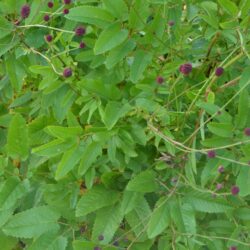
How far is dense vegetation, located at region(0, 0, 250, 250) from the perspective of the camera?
850mm

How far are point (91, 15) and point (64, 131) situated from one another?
19 centimetres

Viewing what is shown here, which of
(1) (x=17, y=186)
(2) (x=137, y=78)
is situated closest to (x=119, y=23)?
(2) (x=137, y=78)

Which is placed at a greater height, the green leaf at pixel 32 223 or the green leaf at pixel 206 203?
the green leaf at pixel 206 203

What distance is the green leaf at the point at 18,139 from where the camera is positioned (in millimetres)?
958

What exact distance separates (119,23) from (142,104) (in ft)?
0.46

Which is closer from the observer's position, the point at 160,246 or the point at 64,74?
the point at 64,74

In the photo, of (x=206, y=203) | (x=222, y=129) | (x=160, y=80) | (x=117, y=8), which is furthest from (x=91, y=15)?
(x=206, y=203)

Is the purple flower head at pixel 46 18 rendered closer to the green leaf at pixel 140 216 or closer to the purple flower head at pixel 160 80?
the purple flower head at pixel 160 80

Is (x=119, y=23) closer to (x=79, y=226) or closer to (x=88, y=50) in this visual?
(x=88, y=50)

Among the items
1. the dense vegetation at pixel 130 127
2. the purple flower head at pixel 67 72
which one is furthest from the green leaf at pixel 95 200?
the purple flower head at pixel 67 72

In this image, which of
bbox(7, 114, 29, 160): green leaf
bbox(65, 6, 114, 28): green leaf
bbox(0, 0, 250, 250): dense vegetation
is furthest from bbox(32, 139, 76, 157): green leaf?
bbox(65, 6, 114, 28): green leaf

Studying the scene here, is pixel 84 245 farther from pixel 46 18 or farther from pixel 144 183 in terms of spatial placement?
pixel 46 18

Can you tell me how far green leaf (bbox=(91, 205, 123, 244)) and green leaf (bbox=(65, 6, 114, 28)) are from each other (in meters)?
0.37

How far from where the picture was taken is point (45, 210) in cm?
102
